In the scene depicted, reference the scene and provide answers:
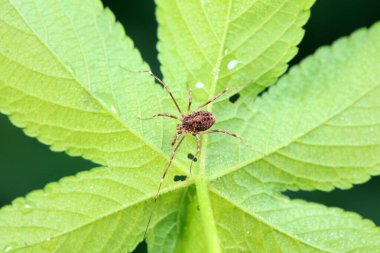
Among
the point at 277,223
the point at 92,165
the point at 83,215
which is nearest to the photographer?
the point at 83,215

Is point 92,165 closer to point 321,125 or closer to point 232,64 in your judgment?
point 232,64

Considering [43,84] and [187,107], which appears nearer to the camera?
[43,84]

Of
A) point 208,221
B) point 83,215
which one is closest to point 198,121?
point 208,221

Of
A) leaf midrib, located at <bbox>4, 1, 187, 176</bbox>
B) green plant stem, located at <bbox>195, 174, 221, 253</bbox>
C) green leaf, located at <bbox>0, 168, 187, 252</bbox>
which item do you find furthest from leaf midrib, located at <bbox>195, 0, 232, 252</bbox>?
green leaf, located at <bbox>0, 168, 187, 252</bbox>

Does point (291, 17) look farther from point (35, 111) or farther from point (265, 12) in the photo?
point (35, 111)

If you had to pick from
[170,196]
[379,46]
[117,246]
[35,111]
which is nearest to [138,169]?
[170,196]
